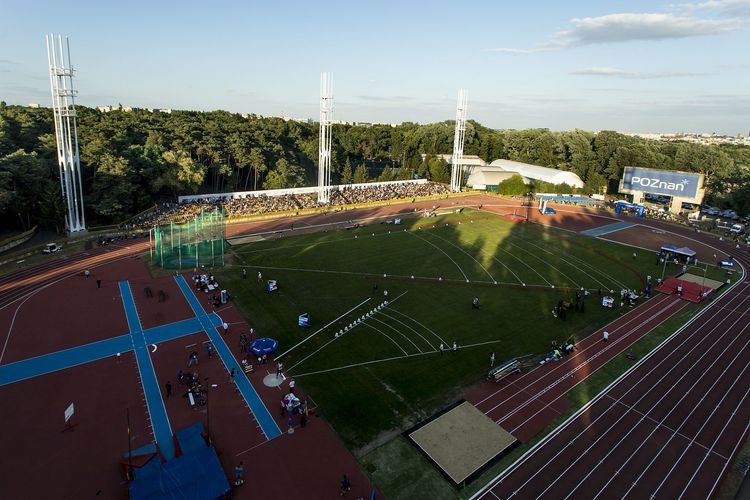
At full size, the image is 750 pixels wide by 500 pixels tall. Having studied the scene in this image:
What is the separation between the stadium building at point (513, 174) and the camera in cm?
9200

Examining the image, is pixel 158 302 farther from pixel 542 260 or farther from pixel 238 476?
pixel 542 260

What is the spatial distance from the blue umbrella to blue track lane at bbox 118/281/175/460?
5.47 meters

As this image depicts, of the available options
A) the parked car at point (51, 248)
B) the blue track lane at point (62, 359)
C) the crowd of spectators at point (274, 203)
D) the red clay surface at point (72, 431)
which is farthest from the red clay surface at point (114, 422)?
the crowd of spectators at point (274, 203)

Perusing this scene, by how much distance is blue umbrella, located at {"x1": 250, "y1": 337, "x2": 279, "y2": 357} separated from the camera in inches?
1037

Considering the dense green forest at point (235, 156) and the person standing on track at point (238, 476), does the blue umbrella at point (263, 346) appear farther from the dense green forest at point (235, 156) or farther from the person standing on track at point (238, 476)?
the dense green forest at point (235, 156)

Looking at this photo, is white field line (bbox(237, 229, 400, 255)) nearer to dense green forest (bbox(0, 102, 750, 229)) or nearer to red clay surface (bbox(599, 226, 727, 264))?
dense green forest (bbox(0, 102, 750, 229))

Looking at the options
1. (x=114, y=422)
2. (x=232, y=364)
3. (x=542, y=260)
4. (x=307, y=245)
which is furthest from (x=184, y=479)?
(x=542, y=260)

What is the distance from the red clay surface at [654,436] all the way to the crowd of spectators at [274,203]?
167 feet

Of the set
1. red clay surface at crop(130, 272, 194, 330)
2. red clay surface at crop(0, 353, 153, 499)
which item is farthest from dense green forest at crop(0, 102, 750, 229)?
red clay surface at crop(0, 353, 153, 499)

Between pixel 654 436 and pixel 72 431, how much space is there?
91.7 feet

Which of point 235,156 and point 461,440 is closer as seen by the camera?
point 461,440

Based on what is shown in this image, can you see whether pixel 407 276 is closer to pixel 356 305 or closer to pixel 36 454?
pixel 356 305

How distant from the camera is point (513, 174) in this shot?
94.9m

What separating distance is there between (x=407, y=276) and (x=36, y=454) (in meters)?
30.0
